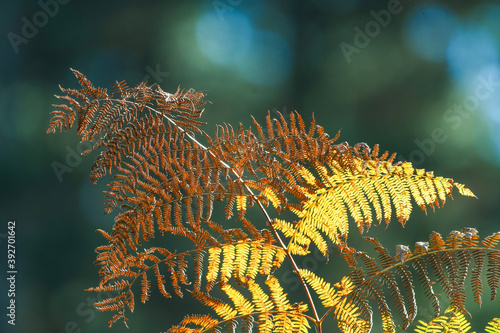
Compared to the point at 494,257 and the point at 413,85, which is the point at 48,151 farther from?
the point at 494,257

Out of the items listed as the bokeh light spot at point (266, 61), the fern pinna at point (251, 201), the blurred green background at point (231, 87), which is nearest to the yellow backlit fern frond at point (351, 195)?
the fern pinna at point (251, 201)

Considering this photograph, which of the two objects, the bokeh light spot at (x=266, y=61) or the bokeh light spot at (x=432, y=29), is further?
the bokeh light spot at (x=266, y=61)

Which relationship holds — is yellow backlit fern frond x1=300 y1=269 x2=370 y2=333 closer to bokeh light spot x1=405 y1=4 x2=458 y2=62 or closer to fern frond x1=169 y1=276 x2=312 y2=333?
fern frond x1=169 y1=276 x2=312 y2=333

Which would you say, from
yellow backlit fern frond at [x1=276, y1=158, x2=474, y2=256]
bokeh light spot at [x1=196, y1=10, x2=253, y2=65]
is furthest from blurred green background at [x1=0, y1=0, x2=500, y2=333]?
yellow backlit fern frond at [x1=276, y1=158, x2=474, y2=256]

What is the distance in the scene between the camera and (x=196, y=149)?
2.15 ft

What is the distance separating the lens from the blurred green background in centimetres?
349

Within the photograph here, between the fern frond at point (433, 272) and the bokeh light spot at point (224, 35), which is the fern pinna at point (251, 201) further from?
the bokeh light spot at point (224, 35)

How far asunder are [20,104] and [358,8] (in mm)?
3313

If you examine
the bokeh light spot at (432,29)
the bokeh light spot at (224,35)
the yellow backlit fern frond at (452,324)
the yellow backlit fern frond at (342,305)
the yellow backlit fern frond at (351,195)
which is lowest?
the yellow backlit fern frond at (452,324)

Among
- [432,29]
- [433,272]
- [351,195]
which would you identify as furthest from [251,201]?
[432,29]

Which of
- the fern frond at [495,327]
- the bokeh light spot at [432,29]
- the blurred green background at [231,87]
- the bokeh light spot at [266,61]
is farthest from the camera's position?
the bokeh light spot at [266,61]

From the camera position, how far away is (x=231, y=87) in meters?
3.93

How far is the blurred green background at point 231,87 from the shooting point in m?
3.49

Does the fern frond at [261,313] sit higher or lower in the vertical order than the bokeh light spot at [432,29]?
lower
